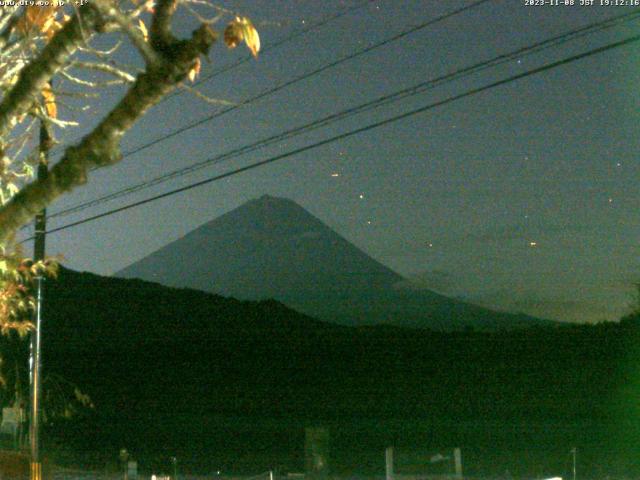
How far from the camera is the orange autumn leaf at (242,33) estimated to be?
5465 mm

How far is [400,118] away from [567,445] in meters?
28.2

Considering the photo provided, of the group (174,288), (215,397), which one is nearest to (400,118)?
(215,397)

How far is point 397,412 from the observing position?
48.8 metres

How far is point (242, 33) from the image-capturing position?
5.49 m

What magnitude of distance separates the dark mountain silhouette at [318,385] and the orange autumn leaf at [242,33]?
25.1m

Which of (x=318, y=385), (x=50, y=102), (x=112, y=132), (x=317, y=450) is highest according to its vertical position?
(x=50, y=102)

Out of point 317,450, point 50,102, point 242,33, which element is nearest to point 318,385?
point 317,450

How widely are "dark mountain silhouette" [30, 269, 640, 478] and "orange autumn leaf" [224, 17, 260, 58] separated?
25.1 m

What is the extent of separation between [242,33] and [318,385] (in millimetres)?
48471

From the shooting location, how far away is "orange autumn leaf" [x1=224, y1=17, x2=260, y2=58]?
215 inches

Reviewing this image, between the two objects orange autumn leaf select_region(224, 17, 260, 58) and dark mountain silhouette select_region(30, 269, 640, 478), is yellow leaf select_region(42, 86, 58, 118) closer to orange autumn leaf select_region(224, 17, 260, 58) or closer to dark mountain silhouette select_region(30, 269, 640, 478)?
orange autumn leaf select_region(224, 17, 260, 58)

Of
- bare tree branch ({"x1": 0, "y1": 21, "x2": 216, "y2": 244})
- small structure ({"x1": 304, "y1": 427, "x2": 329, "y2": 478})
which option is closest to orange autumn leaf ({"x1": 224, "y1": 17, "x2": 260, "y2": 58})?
bare tree branch ({"x1": 0, "y1": 21, "x2": 216, "y2": 244})

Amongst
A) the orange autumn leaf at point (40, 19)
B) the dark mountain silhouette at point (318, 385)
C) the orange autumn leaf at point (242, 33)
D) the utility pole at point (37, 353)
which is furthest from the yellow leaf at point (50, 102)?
the dark mountain silhouette at point (318, 385)

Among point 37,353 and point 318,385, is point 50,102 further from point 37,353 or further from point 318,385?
point 318,385
